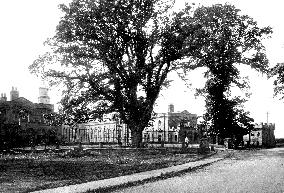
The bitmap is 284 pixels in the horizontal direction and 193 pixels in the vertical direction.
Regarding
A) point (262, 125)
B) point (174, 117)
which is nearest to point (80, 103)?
point (262, 125)

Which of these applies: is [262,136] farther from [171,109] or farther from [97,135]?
[171,109]

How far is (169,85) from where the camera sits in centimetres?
3531

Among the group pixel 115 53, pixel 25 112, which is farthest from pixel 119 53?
pixel 25 112

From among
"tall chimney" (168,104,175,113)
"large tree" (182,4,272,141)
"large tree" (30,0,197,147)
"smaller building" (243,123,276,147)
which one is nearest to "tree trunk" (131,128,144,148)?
"large tree" (30,0,197,147)

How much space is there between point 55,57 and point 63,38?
208 centimetres

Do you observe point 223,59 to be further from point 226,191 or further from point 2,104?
point 226,191

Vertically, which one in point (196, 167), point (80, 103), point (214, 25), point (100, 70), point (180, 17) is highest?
point (214, 25)

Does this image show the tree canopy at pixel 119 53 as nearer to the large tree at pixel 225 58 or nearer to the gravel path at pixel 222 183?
the large tree at pixel 225 58

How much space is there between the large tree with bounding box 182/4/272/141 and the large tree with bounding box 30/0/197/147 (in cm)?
791

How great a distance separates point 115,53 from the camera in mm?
29234

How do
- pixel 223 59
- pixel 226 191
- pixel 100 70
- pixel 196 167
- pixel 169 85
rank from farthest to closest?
1. pixel 223 59
2. pixel 169 85
3. pixel 100 70
4. pixel 196 167
5. pixel 226 191

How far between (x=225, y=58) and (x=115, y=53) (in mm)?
16491

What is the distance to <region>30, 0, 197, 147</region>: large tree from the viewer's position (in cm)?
2836

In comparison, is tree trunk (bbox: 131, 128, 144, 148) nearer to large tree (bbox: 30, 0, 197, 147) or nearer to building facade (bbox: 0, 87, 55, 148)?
large tree (bbox: 30, 0, 197, 147)
